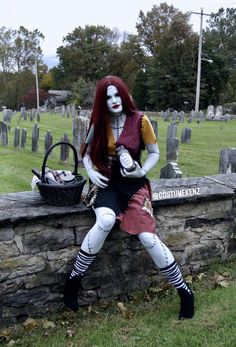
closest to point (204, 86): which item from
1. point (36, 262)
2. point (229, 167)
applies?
point (229, 167)

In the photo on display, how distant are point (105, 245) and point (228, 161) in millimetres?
2718

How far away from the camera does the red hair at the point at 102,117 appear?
3.30 meters

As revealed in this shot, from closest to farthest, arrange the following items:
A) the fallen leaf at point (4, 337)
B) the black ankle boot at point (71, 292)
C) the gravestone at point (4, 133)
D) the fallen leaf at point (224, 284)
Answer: the fallen leaf at point (4, 337), the black ankle boot at point (71, 292), the fallen leaf at point (224, 284), the gravestone at point (4, 133)

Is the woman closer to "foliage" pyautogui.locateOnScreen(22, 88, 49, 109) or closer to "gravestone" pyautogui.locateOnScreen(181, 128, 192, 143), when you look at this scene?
"gravestone" pyautogui.locateOnScreen(181, 128, 192, 143)

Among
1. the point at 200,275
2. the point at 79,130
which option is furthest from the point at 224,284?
the point at 79,130

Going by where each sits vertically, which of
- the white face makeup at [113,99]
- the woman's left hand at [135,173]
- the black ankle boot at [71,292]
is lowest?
the black ankle boot at [71,292]

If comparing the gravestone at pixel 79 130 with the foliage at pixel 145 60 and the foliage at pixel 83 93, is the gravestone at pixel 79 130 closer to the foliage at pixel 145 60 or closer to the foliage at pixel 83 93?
the foliage at pixel 145 60

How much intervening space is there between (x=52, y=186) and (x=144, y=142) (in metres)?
0.78

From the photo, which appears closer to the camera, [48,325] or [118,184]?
[48,325]

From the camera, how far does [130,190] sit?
3314mm

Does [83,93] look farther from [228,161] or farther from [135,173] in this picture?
[135,173]

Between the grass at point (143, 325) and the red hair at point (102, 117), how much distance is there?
3.53 feet

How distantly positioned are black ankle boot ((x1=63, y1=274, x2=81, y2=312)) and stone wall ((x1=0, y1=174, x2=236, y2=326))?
136mm

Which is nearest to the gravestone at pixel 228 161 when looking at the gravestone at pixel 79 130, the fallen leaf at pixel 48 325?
the fallen leaf at pixel 48 325
